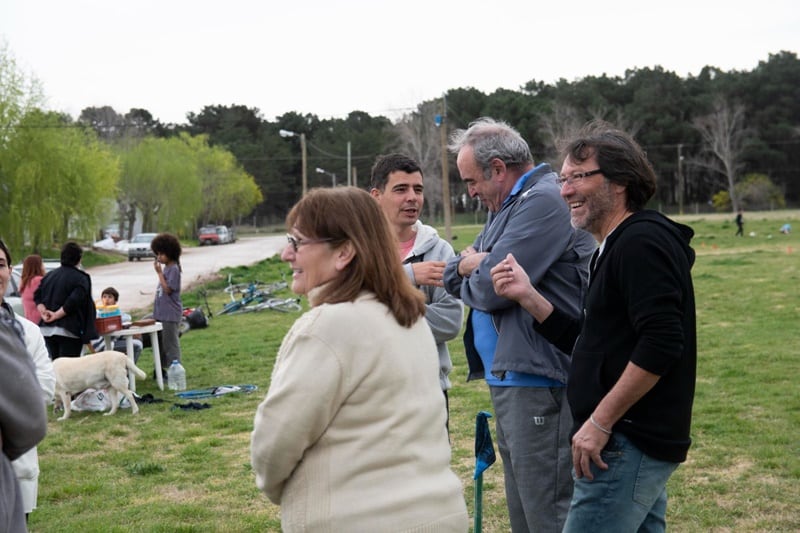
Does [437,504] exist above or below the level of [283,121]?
below

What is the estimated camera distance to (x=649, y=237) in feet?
9.28

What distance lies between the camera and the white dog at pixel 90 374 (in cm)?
939

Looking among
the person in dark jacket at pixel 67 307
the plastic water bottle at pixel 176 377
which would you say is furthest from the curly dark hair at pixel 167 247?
the plastic water bottle at pixel 176 377

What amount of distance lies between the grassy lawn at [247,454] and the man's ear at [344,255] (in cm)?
341

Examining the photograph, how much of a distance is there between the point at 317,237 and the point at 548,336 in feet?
4.58

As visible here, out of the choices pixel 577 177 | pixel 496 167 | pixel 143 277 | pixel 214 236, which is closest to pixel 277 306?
pixel 143 277

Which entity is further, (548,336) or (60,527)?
(60,527)

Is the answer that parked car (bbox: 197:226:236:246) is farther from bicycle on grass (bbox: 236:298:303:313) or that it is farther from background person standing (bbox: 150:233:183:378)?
background person standing (bbox: 150:233:183:378)

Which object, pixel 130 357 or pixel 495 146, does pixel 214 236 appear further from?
pixel 495 146

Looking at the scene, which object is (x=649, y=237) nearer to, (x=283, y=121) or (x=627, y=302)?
(x=627, y=302)

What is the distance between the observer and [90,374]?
373 inches

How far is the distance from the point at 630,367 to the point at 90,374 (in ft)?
25.6

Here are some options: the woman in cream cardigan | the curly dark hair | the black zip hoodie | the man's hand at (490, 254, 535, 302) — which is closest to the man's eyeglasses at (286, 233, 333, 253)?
the woman in cream cardigan

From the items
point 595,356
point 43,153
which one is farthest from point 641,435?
point 43,153
